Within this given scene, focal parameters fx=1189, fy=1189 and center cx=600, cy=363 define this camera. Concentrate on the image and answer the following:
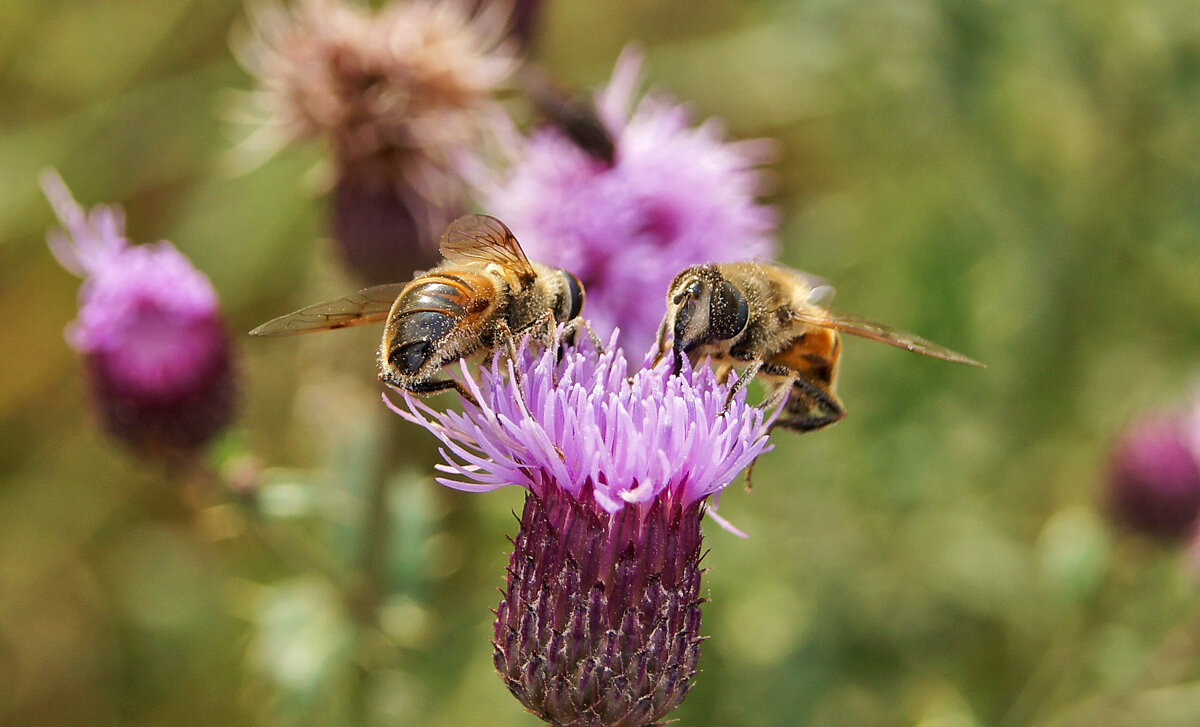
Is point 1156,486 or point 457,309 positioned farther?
point 1156,486

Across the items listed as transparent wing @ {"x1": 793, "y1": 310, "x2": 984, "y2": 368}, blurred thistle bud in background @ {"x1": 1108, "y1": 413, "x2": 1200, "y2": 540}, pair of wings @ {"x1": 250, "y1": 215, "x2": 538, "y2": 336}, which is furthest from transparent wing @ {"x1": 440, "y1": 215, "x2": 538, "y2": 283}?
blurred thistle bud in background @ {"x1": 1108, "y1": 413, "x2": 1200, "y2": 540}

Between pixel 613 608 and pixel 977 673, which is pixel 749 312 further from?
pixel 977 673

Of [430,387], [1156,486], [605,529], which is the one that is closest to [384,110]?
[430,387]

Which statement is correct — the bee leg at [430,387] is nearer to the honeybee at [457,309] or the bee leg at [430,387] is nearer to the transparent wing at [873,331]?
the honeybee at [457,309]

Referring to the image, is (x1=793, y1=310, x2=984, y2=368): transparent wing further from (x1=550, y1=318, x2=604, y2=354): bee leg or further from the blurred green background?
the blurred green background

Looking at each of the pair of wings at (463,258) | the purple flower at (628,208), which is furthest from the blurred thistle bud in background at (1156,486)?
the pair of wings at (463,258)

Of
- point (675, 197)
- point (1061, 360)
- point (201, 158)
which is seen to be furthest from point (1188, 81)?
point (201, 158)

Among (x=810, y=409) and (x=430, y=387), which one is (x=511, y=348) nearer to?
(x=430, y=387)
